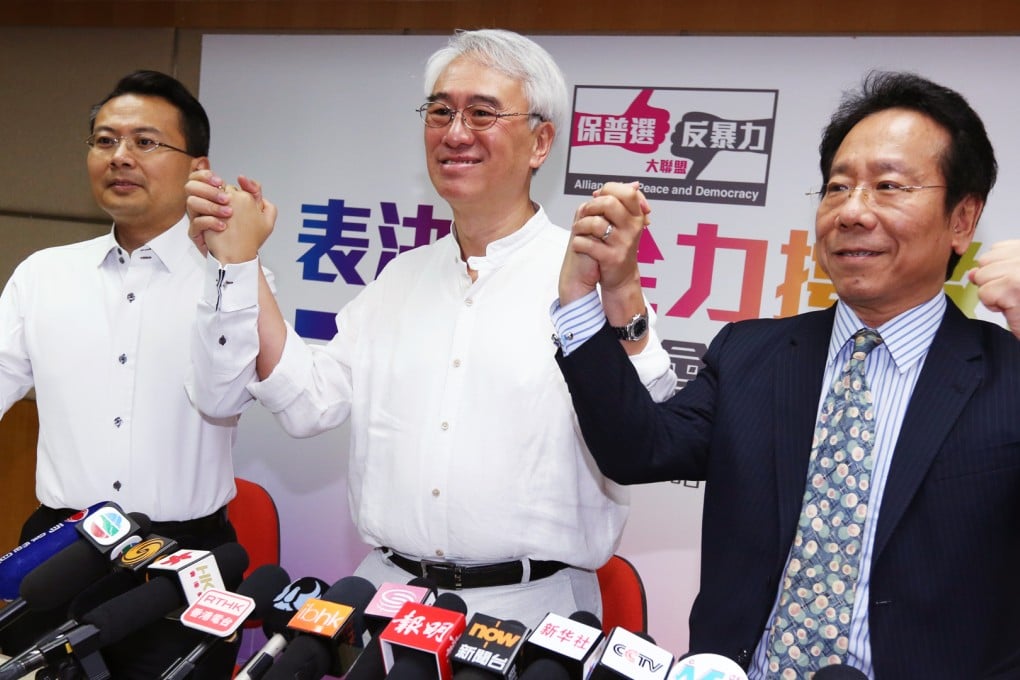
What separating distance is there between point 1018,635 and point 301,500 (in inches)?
102

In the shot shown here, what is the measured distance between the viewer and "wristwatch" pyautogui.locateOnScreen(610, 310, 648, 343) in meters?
1.51

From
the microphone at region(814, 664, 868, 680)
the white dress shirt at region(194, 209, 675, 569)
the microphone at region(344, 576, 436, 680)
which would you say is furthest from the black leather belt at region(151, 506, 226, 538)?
the microphone at region(814, 664, 868, 680)

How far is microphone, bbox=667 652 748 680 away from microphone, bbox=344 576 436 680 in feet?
1.14

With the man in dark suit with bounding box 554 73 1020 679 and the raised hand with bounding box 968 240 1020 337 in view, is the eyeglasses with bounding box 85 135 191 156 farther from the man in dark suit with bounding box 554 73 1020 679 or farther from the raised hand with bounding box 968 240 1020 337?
the raised hand with bounding box 968 240 1020 337

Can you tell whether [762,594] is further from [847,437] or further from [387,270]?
[387,270]

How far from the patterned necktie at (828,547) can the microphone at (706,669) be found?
0.39m

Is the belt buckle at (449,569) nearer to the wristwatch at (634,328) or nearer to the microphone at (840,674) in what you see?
the wristwatch at (634,328)

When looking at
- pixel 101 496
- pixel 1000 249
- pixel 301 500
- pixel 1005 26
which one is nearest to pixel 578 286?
pixel 1000 249

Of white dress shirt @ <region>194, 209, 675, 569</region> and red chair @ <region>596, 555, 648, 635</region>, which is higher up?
white dress shirt @ <region>194, 209, 675, 569</region>

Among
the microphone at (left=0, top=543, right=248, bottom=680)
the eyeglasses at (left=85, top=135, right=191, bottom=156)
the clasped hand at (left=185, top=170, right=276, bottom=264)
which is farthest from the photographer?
the eyeglasses at (left=85, top=135, right=191, bottom=156)

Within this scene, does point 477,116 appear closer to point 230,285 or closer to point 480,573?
point 230,285

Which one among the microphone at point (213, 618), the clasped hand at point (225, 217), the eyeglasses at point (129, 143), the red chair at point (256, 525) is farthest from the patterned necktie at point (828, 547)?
the eyeglasses at point (129, 143)

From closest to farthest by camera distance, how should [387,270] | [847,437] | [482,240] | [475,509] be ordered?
[847,437] → [475,509] → [482,240] → [387,270]

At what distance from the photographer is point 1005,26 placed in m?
2.47
